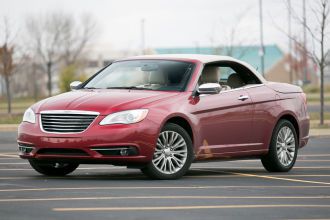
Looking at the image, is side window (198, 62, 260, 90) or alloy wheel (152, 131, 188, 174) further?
side window (198, 62, 260, 90)

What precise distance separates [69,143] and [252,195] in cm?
253

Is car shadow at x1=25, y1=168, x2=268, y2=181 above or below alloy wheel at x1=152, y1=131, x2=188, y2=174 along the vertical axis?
below

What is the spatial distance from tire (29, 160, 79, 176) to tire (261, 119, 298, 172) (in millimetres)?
2861

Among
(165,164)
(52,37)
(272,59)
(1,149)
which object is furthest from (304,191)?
(272,59)

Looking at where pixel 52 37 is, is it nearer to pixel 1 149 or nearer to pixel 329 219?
pixel 1 149

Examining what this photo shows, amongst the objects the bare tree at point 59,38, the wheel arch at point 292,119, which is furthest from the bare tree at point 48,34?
the wheel arch at point 292,119

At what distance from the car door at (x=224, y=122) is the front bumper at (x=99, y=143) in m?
0.98

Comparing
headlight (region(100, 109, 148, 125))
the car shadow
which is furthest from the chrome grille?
the car shadow

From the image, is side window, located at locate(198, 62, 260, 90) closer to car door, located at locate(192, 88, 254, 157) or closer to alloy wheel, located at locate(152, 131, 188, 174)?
car door, located at locate(192, 88, 254, 157)

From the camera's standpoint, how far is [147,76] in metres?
13.9

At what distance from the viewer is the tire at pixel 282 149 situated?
14.9 meters

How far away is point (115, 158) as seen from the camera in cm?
1264

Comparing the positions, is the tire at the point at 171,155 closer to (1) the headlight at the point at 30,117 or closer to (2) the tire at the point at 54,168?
(2) the tire at the point at 54,168

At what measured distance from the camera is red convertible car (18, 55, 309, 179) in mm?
12625
